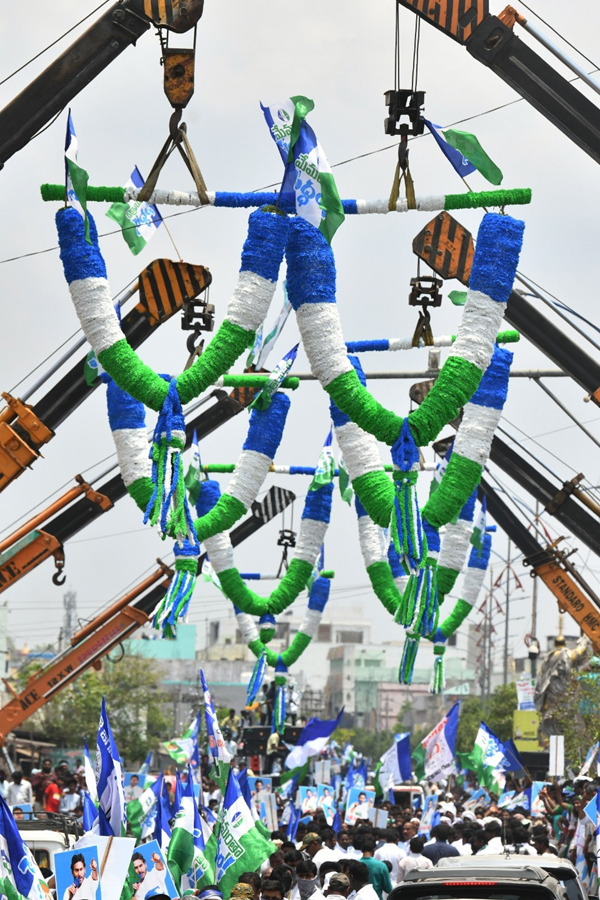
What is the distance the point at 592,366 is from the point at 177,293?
4.94 meters

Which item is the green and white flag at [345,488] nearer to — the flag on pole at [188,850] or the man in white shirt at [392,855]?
the man in white shirt at [392,855]

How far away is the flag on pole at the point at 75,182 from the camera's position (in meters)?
13.8

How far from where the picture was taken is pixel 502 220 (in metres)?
14.0

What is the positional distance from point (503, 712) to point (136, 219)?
199 feet

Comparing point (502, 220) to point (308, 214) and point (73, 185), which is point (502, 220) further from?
point (73, 185)

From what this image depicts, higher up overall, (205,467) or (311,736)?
(205,467)

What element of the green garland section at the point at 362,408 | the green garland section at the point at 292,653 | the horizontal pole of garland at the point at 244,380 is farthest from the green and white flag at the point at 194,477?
the green garland section at the point at 362,408

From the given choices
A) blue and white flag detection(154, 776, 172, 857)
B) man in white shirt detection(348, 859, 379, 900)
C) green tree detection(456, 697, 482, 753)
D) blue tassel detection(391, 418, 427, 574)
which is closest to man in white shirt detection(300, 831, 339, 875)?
blue and white flag detection(154, 776, 172, 857)

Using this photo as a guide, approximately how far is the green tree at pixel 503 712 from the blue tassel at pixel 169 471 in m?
55.7

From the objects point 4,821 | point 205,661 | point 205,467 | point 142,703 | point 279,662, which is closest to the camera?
point 4,821

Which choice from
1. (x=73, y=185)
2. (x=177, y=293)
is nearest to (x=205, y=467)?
(x=177, y=293)

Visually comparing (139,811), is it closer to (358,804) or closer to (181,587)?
(358,804)

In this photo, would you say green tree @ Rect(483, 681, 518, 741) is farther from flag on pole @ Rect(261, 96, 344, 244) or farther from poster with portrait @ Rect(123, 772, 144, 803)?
flag on pole @ Rect(261, 96, 344, 244)

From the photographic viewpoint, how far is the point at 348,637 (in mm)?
174750
